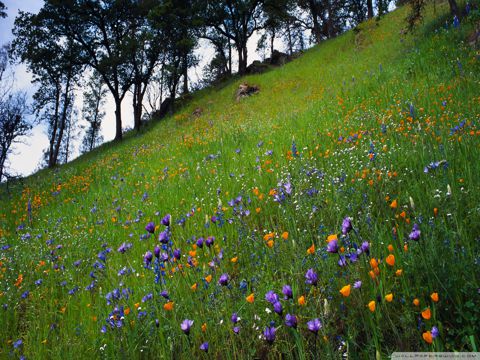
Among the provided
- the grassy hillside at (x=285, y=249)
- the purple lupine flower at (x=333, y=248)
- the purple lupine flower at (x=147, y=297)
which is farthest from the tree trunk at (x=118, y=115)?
the purple lupine flower at (x=333, y=248)

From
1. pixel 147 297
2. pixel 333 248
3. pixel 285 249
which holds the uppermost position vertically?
pixel 333 248

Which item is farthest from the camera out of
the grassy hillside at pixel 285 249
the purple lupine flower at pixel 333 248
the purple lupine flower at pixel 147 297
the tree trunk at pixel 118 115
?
the tree trunk at pixel 118 115

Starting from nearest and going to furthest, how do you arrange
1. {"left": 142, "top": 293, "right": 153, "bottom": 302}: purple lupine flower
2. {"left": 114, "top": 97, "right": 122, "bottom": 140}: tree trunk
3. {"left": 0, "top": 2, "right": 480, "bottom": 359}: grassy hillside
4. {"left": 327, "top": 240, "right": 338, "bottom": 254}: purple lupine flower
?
1. {"left": 327, "top": 240, "right": 338, "bottom": 254}: purple lupine flower
2. {"left": 0, "top": 2, "right": 480, "bottom": 359}: grassy hillside
3. {"left": 142, "top": 293, "right": 153, "bottom": 302}: purple lupine flower
4. {"left": 114, "top": 97, "right": 122, "bottom": 140}: tree trunk

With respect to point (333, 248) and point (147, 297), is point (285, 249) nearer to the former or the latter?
point (333, 248)

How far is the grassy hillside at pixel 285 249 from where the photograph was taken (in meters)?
1.77

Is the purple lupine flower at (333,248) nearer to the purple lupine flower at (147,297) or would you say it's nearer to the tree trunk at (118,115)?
the purple lupine flower at (147,297)

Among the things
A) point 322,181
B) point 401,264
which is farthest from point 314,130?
point 401,264

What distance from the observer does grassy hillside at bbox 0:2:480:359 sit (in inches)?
69.6

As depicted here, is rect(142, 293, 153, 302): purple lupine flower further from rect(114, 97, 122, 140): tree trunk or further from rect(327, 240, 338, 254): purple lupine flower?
rect(114, 97, 122, 140): tree trunk

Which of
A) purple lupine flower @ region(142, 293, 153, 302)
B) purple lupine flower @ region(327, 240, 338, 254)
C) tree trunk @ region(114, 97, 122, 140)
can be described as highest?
tree trunk @ region(114, 97, 122, 140)

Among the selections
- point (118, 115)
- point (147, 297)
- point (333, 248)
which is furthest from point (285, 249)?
point (118, 115)

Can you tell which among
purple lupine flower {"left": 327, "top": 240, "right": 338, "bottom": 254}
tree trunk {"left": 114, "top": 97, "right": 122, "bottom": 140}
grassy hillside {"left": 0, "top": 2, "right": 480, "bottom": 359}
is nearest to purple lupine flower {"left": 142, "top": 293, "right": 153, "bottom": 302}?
grassy hillside {"left": 0, "top": 2, "right": 480, "bottom": 359}

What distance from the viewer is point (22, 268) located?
430 centimetres

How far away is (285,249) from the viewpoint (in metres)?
2.56
